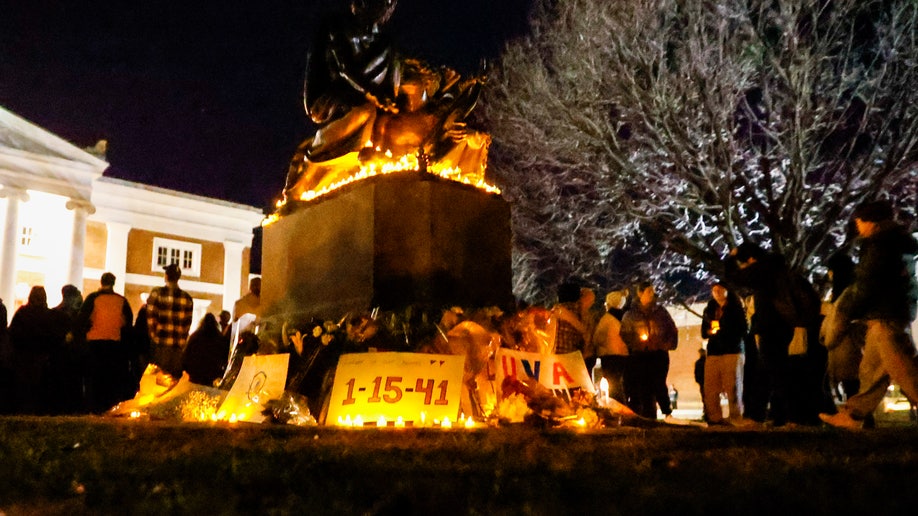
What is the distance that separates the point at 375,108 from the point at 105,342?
3.70 m

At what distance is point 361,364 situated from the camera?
18.3 ft

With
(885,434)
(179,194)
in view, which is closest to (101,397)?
(885,434)

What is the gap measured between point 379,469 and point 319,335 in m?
3.18

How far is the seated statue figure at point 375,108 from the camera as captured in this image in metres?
7.38

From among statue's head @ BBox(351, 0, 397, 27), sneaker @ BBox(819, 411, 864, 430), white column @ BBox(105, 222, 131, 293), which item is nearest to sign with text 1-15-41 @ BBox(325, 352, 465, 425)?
sneaker @ BBox(819, 411, 864, 430)

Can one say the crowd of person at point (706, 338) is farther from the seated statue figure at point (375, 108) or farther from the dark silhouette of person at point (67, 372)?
the seated statue figure at point (375, 108)

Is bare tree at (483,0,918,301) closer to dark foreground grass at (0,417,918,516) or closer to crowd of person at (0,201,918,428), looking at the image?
crowd of person at (0,201,918,428)

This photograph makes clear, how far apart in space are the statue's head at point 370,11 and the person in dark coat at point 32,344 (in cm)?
431

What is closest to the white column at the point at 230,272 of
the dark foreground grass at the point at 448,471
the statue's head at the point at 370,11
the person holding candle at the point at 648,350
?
the person holding candle at the point at 648,350

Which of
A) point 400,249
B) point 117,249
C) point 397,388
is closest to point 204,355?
point 400,249

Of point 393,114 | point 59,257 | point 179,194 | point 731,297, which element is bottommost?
point 731,297

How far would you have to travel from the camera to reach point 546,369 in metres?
6.41

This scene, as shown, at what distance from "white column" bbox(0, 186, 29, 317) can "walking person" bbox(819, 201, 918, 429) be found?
34.4 meters

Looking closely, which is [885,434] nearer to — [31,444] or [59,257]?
[31,444]
